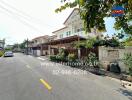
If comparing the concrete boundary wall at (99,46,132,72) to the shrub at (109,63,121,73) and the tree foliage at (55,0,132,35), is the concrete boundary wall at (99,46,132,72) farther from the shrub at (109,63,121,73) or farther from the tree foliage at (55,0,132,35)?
the tree foliage at (55,0,132,35)

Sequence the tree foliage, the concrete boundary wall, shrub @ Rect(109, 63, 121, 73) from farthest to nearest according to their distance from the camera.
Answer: the concrete boundary wall < shrub @ Rect(109, 63, 121, 73) < the tree foliage

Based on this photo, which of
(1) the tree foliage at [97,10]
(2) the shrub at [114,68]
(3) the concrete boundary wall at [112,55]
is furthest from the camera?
(3) the concrete boundary wall at [112,55]

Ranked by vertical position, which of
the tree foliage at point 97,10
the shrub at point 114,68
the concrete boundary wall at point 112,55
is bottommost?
the shrub at point 114,68

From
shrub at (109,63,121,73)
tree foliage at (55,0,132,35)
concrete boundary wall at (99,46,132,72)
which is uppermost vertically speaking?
tree foliage at (55,0,132,35)

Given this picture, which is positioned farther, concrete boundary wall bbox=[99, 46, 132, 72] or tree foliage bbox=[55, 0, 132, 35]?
concrete boundary wall bbox=[99, 46, 132, 72]

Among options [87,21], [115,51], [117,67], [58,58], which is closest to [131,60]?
[117,67]

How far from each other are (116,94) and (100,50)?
11.4 metres

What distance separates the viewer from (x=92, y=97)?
8281 mm

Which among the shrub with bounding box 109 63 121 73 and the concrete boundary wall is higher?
the concrete boundary wall

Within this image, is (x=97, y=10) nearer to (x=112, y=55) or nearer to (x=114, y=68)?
(x=114, y=68)

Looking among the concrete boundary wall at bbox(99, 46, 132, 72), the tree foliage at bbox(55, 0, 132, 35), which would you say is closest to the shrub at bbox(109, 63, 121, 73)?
the concrete boundary wall at bbox(99, 46, 132, 72)

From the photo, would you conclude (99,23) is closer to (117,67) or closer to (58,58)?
(117,67)

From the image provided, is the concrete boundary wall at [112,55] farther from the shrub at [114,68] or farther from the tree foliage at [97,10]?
the tree foliage at [97,10]

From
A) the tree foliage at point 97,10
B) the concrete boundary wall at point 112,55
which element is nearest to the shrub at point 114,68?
the concrete boundary wall at point 112,55
